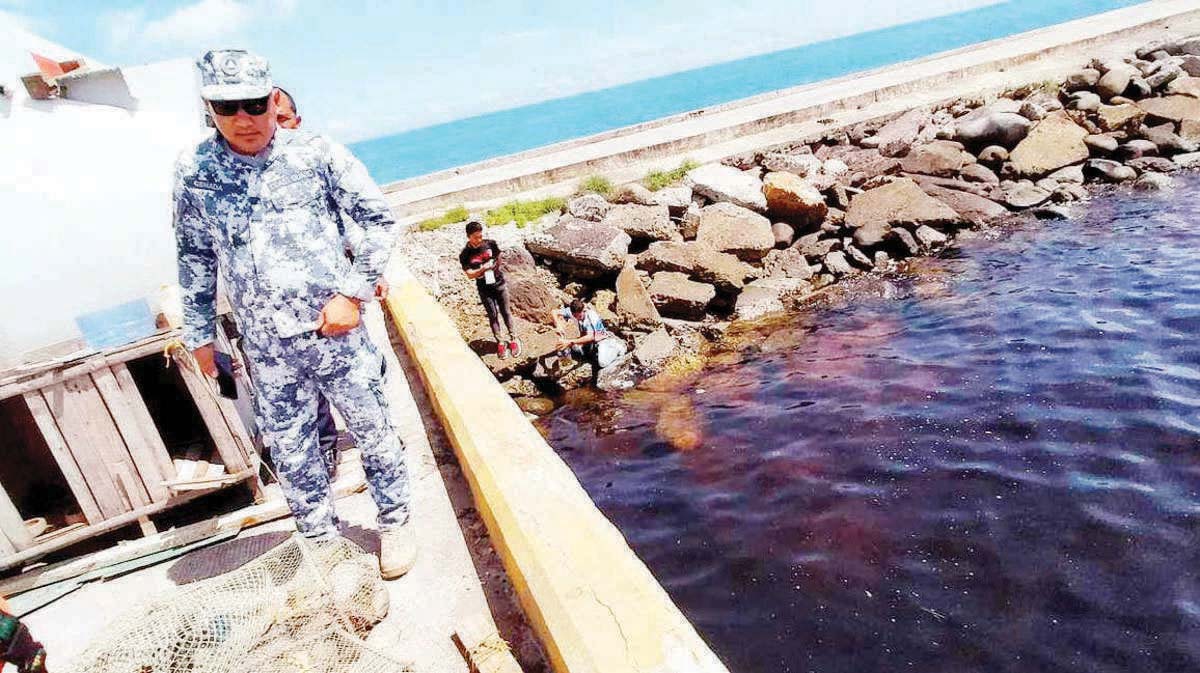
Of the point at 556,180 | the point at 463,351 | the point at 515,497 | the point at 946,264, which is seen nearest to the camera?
the point at 515,497

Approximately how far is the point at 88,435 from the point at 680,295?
7230 mm

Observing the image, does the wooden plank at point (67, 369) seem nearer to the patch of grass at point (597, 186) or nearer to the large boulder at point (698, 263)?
the large boulder at point (698, 263)

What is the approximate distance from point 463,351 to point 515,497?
6.95 ft

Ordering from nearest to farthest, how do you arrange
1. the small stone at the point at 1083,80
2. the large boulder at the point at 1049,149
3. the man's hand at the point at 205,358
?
the man's hand at the point at 205,358, the large boulder at the point at 1049,149, the small stone at the point at 1083,80

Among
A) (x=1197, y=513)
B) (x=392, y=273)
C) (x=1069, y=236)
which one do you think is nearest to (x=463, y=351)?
(x=392, y=273)

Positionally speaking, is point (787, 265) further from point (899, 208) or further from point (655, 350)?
point (655, 350)

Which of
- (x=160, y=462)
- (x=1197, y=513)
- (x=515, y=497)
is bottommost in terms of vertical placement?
(x=1197, y=513)

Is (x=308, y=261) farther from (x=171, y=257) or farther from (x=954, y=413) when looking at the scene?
(x=954, y=413)

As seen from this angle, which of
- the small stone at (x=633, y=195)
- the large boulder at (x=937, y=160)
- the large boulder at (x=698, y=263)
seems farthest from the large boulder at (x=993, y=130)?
the small stone at (x=633, y=195)

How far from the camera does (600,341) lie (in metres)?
8.75

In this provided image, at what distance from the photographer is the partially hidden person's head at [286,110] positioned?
177 inches

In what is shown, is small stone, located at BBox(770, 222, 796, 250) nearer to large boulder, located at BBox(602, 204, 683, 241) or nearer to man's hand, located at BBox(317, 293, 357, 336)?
large boulder, located at BBox(602, 204, 683, 241)

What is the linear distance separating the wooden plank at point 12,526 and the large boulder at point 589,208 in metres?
9.15

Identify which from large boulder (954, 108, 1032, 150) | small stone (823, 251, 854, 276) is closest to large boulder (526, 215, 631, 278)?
small stone (823, 251, 854, 276)
